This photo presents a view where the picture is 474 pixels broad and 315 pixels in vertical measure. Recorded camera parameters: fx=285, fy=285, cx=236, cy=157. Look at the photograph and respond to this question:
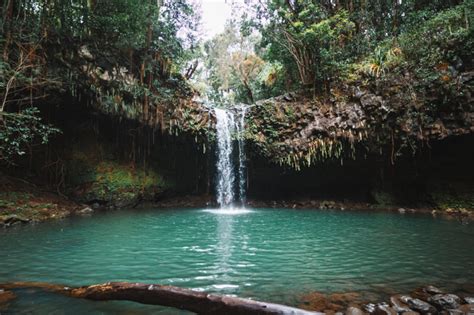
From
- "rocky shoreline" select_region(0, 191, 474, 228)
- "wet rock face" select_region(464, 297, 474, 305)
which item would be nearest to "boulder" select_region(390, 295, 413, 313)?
"wet rock face" select_region(464, 297, 474, 305)

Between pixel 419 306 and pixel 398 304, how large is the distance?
0.70ft

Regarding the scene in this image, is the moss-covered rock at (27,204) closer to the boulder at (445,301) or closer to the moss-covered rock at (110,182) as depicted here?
the moss-covered rock at (110,182)

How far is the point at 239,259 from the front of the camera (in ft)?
17.1

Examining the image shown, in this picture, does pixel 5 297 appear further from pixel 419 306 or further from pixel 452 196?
pixel 452 196

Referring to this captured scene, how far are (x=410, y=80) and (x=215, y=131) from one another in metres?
8.81

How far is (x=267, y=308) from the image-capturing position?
2250 millimetres

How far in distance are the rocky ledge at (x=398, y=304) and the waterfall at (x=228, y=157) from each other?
11252 mm

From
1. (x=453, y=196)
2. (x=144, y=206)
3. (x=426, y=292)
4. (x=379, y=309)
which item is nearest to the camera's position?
(x=379, y=309)

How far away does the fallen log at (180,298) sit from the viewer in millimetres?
2273

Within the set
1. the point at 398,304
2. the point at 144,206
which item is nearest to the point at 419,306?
the point at 398,304

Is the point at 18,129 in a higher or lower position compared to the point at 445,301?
higher

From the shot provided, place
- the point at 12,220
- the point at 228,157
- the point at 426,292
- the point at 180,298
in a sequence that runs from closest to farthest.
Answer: the point at 180,298 < the point at 426,292 < the point at 12,220 < the point at 228,157

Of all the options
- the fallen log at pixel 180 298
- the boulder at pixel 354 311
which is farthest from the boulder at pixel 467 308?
the fallen log at pixel 180 298

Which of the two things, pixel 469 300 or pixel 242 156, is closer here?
pixel 469 300
